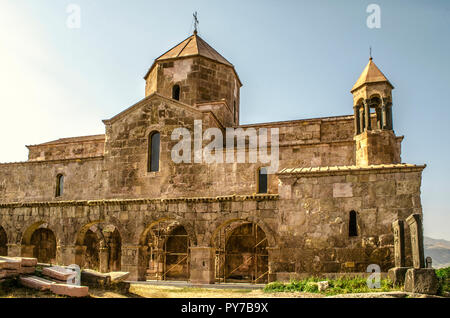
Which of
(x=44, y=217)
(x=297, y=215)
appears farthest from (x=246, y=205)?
(x=44, y=217)

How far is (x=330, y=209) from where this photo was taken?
11273 millimetres

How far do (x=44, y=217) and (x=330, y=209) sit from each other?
9.63 meters

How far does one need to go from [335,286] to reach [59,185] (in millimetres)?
13148

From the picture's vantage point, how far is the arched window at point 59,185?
735 inches

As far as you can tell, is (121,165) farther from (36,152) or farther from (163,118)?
(36,152)

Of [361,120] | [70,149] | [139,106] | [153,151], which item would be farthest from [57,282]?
[70,149]

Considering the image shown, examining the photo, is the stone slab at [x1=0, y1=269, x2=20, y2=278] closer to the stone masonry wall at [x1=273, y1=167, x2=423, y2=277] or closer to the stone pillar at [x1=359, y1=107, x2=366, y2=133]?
the stone masonry wall at [x1=273, y1=167, x2=423, y2=277]

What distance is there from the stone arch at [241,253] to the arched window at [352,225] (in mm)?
5032

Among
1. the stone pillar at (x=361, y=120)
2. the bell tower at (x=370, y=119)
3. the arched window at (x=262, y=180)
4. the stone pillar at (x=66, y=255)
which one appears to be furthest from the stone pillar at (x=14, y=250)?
the stone pillar at (x=361, y=120)

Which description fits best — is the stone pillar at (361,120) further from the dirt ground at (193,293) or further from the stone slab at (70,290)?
the stone slab at (70,290)

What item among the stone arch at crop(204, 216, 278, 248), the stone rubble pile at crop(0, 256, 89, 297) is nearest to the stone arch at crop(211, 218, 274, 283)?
the stone arch at crop(204, 216, 278, 248)

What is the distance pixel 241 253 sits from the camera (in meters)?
15.9

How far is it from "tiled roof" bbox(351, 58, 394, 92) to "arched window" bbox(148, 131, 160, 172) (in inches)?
283
